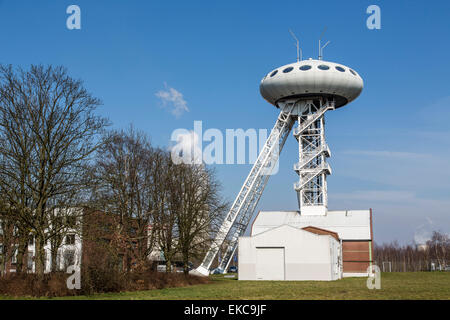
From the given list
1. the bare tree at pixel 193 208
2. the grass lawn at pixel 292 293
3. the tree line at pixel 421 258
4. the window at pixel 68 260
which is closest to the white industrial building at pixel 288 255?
the bare tree at pixel 193 208

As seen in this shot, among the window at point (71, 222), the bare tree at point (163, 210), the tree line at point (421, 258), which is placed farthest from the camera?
the tree line at point (421, 258)

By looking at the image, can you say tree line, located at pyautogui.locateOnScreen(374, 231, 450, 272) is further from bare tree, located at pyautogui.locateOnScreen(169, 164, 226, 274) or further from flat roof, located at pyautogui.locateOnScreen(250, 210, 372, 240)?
bare tree, located at pyautogui.locateOnScreen(169, 164, 226, 274)

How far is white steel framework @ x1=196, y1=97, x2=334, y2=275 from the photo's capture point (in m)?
53.5

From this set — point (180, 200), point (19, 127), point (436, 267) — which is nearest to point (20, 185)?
point (19, 127)

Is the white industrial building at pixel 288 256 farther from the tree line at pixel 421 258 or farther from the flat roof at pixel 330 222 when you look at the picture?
the tree line at pixel 421 258

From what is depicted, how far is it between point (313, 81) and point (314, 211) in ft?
47.0

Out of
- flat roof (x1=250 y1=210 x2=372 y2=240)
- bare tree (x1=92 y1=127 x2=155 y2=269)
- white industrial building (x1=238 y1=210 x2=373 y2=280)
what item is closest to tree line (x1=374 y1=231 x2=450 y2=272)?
flat roof (x1=250 y1=210 x2=372 y2=240)

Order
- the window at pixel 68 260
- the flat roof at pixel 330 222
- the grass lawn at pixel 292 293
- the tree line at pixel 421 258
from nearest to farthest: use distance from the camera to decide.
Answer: the grass lawn at pixel 292 293 < the window at pixel 68 260 < the flat roof at pixel 330 222 < the tree line at pixel 421 258

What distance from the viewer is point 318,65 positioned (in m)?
51.8

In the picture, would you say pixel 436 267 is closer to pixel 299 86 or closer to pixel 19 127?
pixel 299 86

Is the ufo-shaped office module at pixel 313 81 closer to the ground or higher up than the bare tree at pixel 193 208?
higher up

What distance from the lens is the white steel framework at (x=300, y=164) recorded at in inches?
2105

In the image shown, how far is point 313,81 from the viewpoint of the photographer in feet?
169
